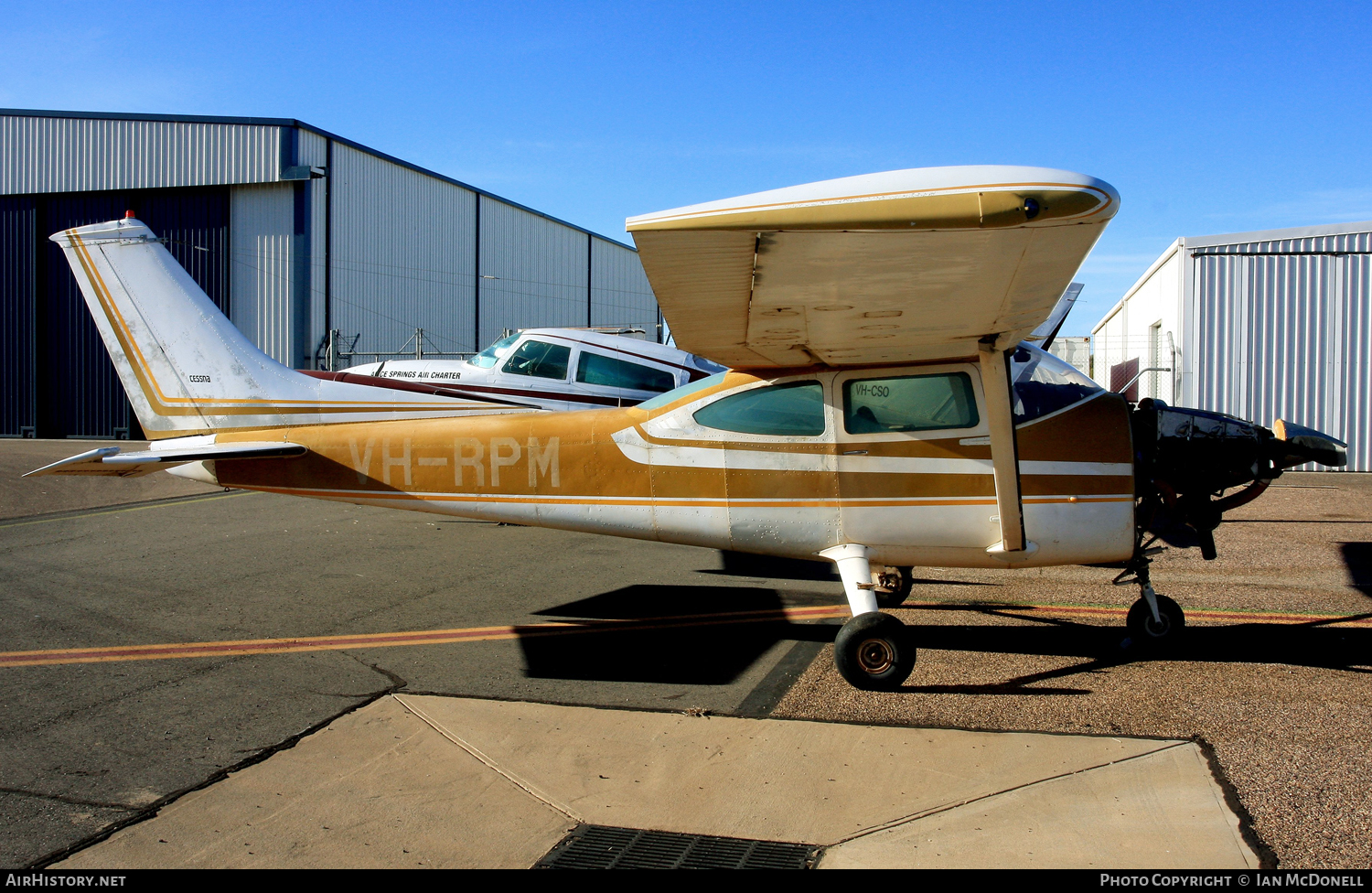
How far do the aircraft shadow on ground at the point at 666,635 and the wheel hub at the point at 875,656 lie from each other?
76cm

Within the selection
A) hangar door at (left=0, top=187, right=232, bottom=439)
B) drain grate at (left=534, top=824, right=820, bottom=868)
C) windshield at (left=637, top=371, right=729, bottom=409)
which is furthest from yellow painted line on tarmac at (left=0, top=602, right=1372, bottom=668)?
hangar door at (left=0, top=187, right=232, bottom=439)

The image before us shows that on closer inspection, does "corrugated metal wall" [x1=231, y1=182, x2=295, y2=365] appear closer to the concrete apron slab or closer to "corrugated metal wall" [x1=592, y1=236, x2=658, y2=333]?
"corrugated metal wall" [x1=592, y1=236, x2=658, y2=333]

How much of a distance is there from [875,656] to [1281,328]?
59.6ft

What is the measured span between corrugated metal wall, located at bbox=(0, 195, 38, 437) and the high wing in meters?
30.3

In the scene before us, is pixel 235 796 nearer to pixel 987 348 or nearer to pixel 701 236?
pixel 701 236

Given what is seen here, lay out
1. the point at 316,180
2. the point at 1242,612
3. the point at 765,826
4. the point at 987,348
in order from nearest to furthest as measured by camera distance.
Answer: the point at 765,826
the point at 987,348
the point at 1242,612
the point at 316,180

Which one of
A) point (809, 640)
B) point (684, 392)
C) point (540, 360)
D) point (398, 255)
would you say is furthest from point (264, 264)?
point (809, 640)

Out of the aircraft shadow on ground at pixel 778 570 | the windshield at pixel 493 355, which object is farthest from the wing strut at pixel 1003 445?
the windshield at pixel 493 355

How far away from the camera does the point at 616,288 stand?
41.8m

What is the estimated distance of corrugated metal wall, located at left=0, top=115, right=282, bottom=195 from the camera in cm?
2456
